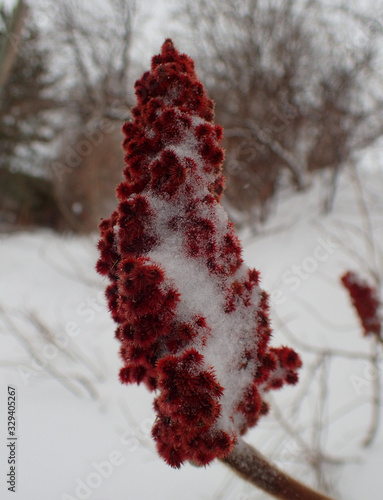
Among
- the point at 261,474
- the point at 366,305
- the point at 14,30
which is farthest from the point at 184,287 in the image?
the point at 366,305

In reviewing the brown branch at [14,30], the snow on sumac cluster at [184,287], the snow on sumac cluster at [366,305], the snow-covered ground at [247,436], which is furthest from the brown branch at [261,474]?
the brown branch at [14,30]

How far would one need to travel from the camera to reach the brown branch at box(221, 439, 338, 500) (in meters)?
0.85

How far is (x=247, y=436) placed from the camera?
7.82 ft

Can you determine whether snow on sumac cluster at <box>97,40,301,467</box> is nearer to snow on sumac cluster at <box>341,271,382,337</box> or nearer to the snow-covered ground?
the snow-covered ground

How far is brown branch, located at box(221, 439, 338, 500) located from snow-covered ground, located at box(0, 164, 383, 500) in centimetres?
76

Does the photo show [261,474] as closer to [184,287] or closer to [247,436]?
[184,287]

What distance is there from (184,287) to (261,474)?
0.51 m

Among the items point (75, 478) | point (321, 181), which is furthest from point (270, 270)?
point (75, 478)

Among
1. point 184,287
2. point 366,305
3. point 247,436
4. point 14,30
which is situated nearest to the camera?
point 184,287

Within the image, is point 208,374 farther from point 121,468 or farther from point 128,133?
point 121,468

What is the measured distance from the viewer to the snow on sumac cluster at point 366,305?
1.85 m

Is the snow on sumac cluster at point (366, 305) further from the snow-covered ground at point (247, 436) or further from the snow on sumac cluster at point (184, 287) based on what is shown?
the snow on sumac cluster at point (184, 287)

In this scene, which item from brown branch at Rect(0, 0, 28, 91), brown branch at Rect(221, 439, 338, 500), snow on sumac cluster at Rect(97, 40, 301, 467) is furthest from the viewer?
brown branch at Rect(0, 0, 28, 91)

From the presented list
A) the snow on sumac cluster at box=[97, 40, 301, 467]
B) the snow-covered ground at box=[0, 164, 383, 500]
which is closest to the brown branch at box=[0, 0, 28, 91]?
the snow on sumac cluster at box=[97, 40, 301, 467]
